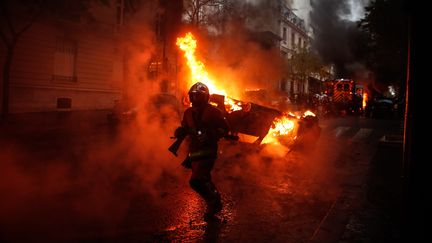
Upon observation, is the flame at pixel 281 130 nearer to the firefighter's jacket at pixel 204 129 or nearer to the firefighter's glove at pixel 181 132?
the firefighter's jacket at pixel 204 129

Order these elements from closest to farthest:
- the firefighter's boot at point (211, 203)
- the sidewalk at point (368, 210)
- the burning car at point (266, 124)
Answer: the sidewalk at point (368, 210) < the firefighter's boot at point (211, 203) < the burning car at point (266, 124)

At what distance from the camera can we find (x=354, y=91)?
2503 cm

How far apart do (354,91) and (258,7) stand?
1139 centimetres

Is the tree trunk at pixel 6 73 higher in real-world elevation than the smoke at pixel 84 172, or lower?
higher

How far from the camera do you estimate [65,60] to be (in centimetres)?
1828

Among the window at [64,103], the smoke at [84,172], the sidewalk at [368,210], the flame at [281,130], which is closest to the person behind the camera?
the sidewalk at [368,210]

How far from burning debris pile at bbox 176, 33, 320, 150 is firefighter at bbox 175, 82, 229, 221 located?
278 cm

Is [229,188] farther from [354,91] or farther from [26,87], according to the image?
[354,91]

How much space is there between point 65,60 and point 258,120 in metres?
13.5

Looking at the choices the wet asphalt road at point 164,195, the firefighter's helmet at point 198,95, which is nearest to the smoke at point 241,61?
the wet asphalt road at point 164,195

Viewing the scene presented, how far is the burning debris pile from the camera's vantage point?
8492 mm

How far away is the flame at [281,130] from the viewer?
30.6 ft

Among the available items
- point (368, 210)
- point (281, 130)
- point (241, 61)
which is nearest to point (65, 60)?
point (241, 61)

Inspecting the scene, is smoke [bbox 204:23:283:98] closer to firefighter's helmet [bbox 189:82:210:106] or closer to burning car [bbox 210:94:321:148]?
burning car [bbox 210:94:321:148]
